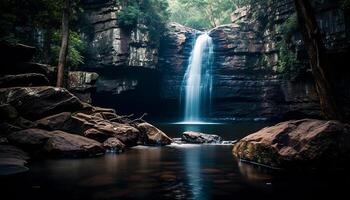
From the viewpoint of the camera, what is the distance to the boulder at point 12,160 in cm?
995

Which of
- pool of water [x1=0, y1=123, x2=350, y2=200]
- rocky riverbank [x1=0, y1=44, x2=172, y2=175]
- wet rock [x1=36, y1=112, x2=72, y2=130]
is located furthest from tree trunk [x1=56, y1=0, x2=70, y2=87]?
pool of water [x1=0, y1=123, x2=350, y2=200]

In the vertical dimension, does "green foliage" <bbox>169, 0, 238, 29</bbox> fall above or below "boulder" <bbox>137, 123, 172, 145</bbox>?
above

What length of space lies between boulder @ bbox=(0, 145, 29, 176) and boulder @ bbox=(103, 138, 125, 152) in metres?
3.55

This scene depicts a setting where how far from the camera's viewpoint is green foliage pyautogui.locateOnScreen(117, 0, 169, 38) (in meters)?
36.1

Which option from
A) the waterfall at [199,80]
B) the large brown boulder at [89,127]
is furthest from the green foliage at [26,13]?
the waterfall at [199,80]

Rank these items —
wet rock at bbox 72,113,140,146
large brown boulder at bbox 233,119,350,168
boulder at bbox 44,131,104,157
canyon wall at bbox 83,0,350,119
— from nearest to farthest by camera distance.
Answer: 1. large brown boulder at bbox 233,119,350,168
2. boulder at bbox 44,131,104,157
3. wet rock at bbox 72,113,140,146
4. canyon wall at bbox 83,0,350,119

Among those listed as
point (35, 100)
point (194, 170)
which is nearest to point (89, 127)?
point (35, 100)

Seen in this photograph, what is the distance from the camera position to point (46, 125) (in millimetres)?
15508

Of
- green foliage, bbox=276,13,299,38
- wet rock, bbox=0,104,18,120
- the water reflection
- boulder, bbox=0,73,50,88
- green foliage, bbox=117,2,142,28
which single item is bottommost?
the water reflection

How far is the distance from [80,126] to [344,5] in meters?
18.6

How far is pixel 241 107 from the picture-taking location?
41.5 metres

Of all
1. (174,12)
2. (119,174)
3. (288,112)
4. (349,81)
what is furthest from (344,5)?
(174,12)

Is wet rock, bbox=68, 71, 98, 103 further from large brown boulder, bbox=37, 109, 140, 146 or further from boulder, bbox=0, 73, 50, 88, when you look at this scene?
large brown boulder, bbox=37, 109, 140, 146

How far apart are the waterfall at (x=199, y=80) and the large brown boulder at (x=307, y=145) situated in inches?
1185
